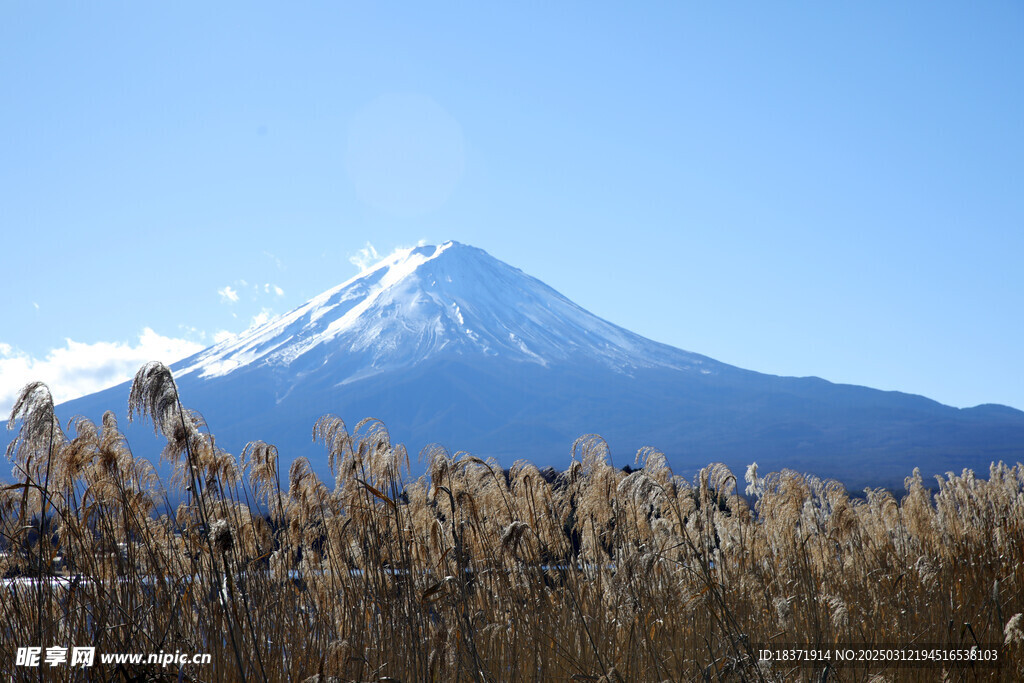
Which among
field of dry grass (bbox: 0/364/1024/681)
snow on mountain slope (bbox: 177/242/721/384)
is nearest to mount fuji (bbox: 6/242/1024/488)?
snow on mountain slope (bbox: 177/242/721/384)

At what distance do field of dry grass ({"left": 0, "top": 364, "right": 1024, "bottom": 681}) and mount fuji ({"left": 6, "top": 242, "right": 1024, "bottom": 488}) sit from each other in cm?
12533

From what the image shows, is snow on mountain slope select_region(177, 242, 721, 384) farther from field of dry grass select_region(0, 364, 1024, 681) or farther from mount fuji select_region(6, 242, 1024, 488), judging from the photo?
field of dry grass select_region(0, 364, 1024, 681)

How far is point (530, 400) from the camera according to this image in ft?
553

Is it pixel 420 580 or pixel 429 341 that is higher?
pixel 429 341

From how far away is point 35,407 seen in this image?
3.41 m

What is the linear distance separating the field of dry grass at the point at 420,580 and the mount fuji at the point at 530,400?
12533 centimetres

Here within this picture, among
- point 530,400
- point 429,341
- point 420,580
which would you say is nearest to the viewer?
point 420,580

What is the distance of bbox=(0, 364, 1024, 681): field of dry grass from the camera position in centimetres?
369

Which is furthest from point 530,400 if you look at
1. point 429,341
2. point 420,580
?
point 420,580

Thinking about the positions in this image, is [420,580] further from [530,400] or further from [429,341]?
[429,341]

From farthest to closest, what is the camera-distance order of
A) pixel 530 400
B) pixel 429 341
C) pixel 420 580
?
pixel 429 341 < pixel 530 400 < pixel 420 580

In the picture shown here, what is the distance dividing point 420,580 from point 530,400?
539ft

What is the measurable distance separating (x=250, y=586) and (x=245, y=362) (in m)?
193

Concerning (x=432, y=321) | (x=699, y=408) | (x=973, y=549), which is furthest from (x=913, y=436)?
(x=973, y=549)
